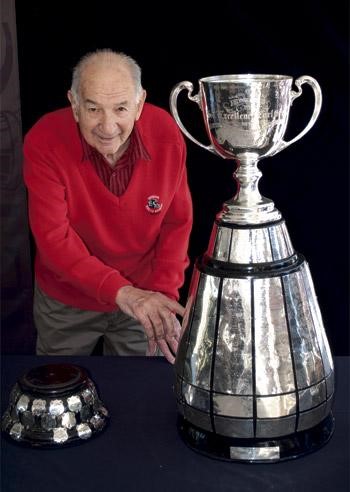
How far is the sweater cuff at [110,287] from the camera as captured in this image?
4.71 feet

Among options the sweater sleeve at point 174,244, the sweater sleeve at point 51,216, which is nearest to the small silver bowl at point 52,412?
the sweater sleeve at point 51,216

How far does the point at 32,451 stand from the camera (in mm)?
1010

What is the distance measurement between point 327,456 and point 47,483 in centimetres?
38

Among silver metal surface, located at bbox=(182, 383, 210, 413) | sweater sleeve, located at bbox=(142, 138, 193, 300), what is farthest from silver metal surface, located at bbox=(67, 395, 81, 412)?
sweater sleeve, located at bbox=(142, 138, 193, 300)

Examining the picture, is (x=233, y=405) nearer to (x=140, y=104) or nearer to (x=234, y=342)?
(x=234, y=342)

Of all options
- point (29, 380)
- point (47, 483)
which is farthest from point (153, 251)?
point (47, 483)

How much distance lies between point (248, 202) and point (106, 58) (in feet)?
2.74

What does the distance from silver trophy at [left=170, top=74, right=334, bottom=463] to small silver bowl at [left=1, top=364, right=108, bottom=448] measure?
146mm

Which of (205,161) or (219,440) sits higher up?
(205,161)

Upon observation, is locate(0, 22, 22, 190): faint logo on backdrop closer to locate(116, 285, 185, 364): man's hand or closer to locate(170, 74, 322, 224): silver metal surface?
locate(116, 285, 185, 364): man's hand

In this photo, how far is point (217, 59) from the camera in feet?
5.68

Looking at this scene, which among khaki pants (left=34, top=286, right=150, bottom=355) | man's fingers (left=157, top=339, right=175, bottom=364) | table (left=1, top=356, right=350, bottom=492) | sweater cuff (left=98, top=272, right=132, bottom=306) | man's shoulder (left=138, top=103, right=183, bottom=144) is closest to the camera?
table (left=1, top=356, right=350, bottom=492)

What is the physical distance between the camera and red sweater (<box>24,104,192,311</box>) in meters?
1.70

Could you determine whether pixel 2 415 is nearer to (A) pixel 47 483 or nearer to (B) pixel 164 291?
(A) pixel 47 483
